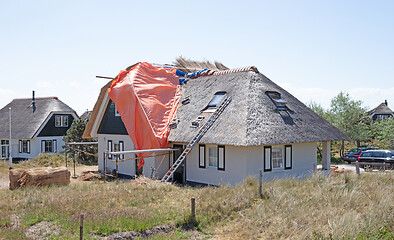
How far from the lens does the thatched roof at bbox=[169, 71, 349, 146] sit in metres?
17.8

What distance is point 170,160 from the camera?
21.7 m

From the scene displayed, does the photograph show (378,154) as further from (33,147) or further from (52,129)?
(33,147)

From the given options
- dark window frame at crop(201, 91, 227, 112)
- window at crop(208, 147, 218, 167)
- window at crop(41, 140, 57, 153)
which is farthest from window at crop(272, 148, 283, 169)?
window at crop(41, 140, 57, 153)

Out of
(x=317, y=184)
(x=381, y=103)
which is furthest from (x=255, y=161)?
(x=381, y=103)

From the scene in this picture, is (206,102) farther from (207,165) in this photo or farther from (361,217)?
(361,217)

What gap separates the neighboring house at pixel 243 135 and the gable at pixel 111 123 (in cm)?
13

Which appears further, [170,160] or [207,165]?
[170,160]

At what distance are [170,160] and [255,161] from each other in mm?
5841

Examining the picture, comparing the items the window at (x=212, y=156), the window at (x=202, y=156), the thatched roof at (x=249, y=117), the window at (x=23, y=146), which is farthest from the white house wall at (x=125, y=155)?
the window at (x=23, y=146)

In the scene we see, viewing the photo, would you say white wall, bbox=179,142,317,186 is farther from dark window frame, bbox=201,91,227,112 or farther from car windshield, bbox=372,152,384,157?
car windshield, bbox=372,152,384,157

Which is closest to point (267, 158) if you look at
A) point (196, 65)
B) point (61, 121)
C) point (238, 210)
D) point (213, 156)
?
point (213, 156)

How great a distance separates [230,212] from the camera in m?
11.9

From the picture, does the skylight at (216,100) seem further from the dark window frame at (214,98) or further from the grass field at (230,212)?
the grass field at (230,212)

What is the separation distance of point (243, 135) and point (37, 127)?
2648cm
